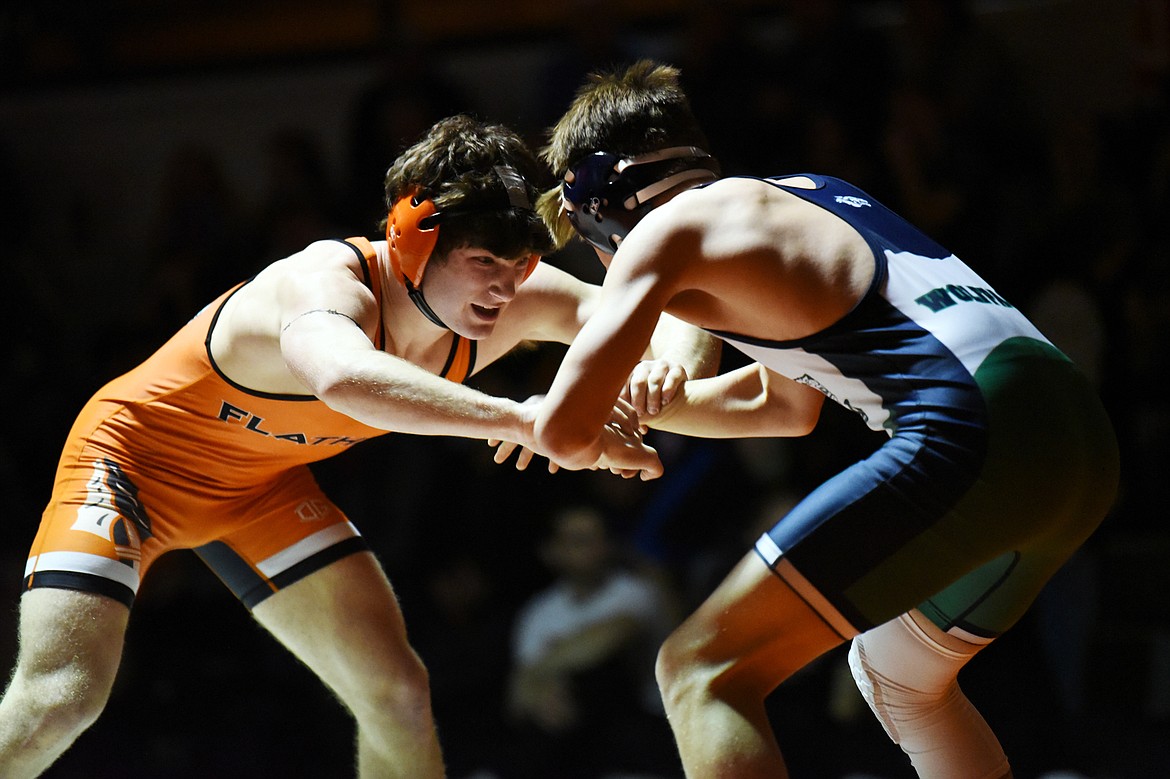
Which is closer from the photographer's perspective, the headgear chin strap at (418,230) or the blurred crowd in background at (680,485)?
the headgear chin strap at (418,230)

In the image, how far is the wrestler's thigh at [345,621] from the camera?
3180 millimetres

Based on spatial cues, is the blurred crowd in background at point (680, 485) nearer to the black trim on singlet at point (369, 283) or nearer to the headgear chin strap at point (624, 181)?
the black trim on singlet at point (369, 283)

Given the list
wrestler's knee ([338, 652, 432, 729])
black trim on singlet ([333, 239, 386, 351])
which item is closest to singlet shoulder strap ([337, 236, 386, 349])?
black trim on singlet ([333, 239, 386, 351])

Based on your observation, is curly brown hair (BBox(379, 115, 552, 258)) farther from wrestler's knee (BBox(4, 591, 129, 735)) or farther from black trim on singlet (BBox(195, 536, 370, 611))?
wrestler's knee (BBox(4, 591, 129, 735))

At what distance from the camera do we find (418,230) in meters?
2.96

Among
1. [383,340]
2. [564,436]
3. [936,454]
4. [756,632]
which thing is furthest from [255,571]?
[936,454]

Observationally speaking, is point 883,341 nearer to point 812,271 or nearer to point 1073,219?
point 812,271

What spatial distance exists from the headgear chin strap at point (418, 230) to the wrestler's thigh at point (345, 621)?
0.69m

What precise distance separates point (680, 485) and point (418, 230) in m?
2.69

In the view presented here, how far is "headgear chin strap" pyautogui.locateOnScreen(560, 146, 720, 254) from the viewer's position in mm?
2791

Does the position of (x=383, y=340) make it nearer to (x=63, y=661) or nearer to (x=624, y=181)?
(x=624, y=181)

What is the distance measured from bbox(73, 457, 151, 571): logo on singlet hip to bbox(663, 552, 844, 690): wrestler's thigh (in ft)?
4.39

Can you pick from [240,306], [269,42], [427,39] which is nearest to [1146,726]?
[240,306]

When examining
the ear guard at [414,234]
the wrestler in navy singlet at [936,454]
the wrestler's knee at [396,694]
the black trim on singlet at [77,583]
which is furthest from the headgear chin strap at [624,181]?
the black trim on singlet at [77,583]
